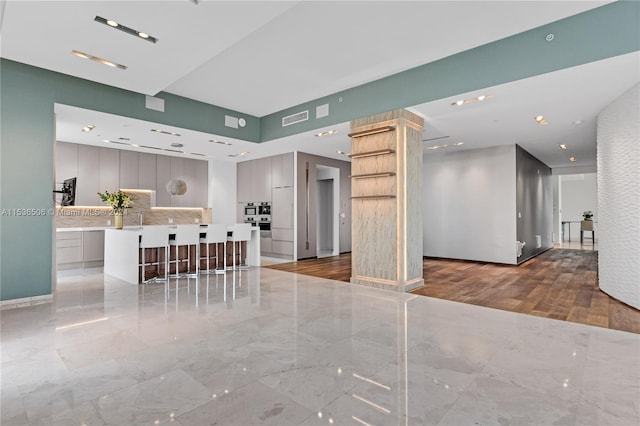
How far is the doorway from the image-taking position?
31.3 feet

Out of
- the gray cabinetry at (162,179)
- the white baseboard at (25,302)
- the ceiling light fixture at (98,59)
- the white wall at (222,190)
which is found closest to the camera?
the ceiling light fixture at (98,59)

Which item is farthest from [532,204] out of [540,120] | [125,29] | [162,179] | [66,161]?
[66,161]

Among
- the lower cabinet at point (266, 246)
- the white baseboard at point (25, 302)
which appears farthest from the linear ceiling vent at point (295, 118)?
the white baseboard at point (25, 302)

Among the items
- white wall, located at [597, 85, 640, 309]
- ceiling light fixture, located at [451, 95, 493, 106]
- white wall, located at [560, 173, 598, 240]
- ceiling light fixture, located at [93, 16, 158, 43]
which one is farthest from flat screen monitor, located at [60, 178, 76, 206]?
white wall, located at [560, 173, 598, 240]

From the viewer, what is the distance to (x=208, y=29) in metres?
3.47

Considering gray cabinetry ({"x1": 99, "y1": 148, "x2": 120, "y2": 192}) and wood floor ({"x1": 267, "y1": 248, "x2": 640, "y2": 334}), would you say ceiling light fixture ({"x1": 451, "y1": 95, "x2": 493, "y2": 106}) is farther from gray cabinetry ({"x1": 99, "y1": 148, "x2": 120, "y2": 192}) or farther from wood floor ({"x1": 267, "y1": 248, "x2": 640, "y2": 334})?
gray cabinetry ({"x1": 99, "y1": 148, "x2": 120, "y2": 192})

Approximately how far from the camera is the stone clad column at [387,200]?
5.04 metres

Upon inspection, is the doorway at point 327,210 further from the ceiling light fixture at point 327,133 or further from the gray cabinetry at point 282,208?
the ceiling light fixture at point 327,133

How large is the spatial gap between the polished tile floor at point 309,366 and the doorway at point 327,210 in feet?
17.4

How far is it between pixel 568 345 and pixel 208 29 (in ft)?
15.4

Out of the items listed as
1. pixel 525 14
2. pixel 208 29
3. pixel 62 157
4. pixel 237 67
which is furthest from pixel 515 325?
pixel 62 157

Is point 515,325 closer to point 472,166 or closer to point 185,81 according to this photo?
point 472,166

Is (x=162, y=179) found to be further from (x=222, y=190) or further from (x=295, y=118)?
(x=295, y=118)

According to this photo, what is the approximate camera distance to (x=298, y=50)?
4.39 metres
